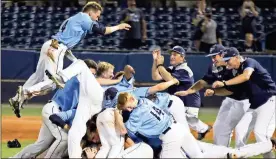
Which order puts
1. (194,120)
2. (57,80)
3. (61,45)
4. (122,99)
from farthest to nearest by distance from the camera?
(61,45)
(194,120)
(57,80)
(122,99)

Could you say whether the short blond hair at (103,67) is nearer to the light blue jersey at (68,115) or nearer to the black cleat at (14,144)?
the light blue jersey at (68,115)

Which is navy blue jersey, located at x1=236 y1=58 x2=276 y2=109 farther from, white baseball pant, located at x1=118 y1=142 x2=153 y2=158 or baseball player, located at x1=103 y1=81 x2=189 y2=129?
white baseball pant, located at x1=118 y1=142 x2=153 y2=158

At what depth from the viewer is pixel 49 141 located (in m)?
10.9

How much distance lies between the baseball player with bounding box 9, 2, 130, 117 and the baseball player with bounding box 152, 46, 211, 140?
0.98 m

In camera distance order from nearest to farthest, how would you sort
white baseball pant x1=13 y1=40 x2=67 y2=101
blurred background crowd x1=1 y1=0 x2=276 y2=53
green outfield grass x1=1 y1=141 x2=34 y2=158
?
1. green outfield grass x1=1 y1=141 x2=34 y2=158
2. white baseball pant x1=13 y1=40 x2=67 y2=101
3. blurred background crowd x1=1 y1=0 x2=276 y2=53

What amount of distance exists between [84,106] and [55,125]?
0.46 m

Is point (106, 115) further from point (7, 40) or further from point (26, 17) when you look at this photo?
point (26, 17)

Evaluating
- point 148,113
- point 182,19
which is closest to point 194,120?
point 148,113

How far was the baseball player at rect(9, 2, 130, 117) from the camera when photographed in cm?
1298

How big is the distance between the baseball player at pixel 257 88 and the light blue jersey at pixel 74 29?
8.75ft

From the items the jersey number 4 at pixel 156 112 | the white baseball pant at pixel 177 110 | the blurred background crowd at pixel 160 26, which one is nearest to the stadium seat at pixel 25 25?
the blurred background crowd at pixel 160 26

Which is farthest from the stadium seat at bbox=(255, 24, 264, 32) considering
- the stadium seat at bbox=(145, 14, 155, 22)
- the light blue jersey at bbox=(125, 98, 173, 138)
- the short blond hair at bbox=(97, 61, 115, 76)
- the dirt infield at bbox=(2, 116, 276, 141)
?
the light blue jersey at bbox=(125, 98, 173, 138)

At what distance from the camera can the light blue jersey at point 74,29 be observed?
13.2 metres

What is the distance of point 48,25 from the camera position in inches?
857
